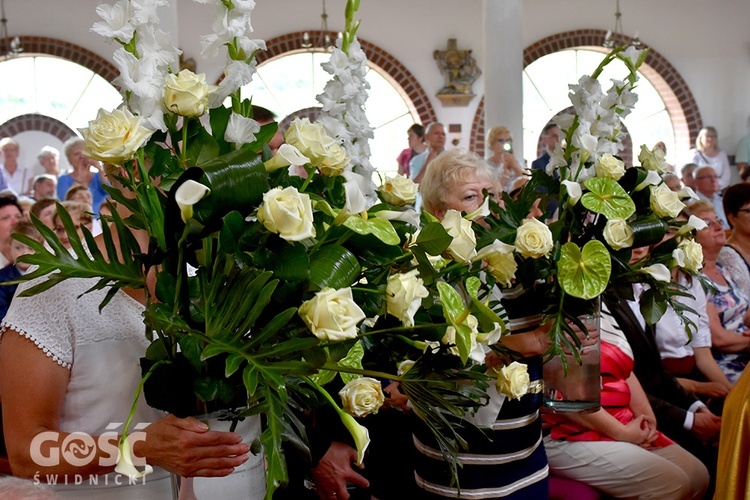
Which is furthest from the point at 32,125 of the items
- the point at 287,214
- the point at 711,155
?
the point at 287,214

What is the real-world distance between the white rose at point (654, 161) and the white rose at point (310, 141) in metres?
0.99

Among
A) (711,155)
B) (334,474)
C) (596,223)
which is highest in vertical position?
(711,155)

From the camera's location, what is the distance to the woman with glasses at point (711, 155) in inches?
460

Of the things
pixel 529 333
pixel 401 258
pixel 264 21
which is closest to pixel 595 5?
pixel 264 21

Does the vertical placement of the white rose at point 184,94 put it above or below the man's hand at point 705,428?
above

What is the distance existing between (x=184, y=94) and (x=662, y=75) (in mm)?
12042

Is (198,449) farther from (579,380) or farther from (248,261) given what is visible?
(579,380)

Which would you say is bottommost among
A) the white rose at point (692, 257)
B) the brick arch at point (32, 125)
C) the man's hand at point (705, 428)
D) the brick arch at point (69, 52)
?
the man's hand at point (705, 428)

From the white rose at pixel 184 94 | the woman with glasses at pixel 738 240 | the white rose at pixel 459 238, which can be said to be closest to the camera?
the white rose at pixel 184 94

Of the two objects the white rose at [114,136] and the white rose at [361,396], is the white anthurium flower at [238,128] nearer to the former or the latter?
the white rose at [114,136]

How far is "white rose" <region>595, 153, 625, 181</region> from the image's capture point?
1.88 metres


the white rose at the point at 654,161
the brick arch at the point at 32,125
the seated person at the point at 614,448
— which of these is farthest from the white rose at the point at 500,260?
the brick arch at the point at 32,125

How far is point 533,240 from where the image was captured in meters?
1.73

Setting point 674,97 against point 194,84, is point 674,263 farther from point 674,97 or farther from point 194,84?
point 674,97
